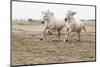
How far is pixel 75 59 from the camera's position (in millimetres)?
2900

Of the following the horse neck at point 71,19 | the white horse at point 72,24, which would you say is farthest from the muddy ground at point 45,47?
the horse neck at point 71,19

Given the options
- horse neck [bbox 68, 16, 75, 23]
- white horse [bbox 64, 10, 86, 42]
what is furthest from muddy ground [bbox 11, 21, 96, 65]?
horse neck [bbox 68, 16, 75, 23]

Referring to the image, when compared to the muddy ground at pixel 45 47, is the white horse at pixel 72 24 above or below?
above

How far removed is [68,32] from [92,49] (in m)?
0.43

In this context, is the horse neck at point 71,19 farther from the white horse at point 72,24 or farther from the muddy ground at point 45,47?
the muddy ground at point 45,47

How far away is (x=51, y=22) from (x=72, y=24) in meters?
0.30

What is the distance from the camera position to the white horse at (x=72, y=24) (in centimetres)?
287


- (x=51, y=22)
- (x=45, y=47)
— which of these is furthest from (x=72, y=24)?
(x=45, y=47)

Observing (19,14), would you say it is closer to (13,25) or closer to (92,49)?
(13,25)

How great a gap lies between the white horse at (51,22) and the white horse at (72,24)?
8 centimetres

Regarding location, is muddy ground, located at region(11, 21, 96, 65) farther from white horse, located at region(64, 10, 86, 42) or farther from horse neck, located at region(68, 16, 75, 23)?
horse neck, located at region(68, 16, 75, 23)

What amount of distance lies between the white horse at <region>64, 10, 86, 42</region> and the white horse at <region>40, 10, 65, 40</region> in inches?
3.0

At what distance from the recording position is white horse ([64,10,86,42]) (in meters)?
2.87

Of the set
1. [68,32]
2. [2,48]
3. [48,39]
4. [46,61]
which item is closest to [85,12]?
[68,32]
